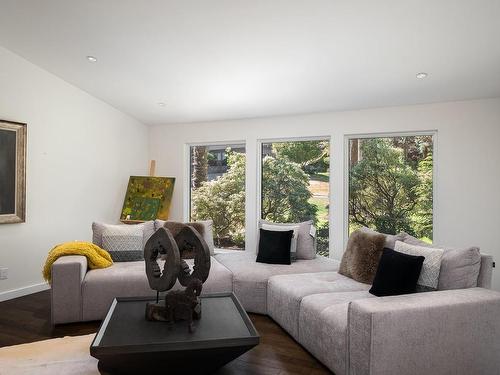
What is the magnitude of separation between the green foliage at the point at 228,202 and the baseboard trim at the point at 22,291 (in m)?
2.19

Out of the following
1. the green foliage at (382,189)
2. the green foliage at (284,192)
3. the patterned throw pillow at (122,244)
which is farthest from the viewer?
the green foliage at (284,192)

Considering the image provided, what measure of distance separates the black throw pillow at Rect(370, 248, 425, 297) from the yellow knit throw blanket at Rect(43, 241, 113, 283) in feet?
8.30

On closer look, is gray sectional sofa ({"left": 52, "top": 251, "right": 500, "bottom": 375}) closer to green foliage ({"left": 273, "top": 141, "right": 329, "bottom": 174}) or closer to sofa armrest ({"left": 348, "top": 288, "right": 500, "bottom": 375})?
sofa armrest ({"left": 348, "top": 288, "right": 500, "bottom": 375})

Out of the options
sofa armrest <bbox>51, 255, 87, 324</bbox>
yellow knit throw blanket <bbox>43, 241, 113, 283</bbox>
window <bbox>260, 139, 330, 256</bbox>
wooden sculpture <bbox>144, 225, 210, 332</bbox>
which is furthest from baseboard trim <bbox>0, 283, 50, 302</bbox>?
window <bbox>260, 139, 330, 256</bbox>

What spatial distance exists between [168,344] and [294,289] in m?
1.36

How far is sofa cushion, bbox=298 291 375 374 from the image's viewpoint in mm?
2342

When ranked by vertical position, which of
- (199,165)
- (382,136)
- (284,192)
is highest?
(382,136)

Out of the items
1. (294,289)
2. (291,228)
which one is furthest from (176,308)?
(291,228)

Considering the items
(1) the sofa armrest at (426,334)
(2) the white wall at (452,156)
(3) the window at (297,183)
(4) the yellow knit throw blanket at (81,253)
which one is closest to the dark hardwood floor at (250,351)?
(4) the yellow knit throw blanket at (81,253)

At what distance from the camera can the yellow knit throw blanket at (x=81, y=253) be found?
3.44 metres

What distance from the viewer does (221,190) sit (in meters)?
5.50

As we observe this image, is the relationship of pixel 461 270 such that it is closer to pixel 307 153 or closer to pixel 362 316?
pixel 362 316

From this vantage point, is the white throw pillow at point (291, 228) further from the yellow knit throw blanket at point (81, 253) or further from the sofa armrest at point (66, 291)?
the sofa armrest at point (66, 291)

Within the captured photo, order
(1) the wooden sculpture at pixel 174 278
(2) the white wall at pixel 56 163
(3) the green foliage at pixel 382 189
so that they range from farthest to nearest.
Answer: (3) the green foliage at pixel 382 189
(2) the white wall at pixel 56 163
(1) the wooden sculpture at pixel 174 278
